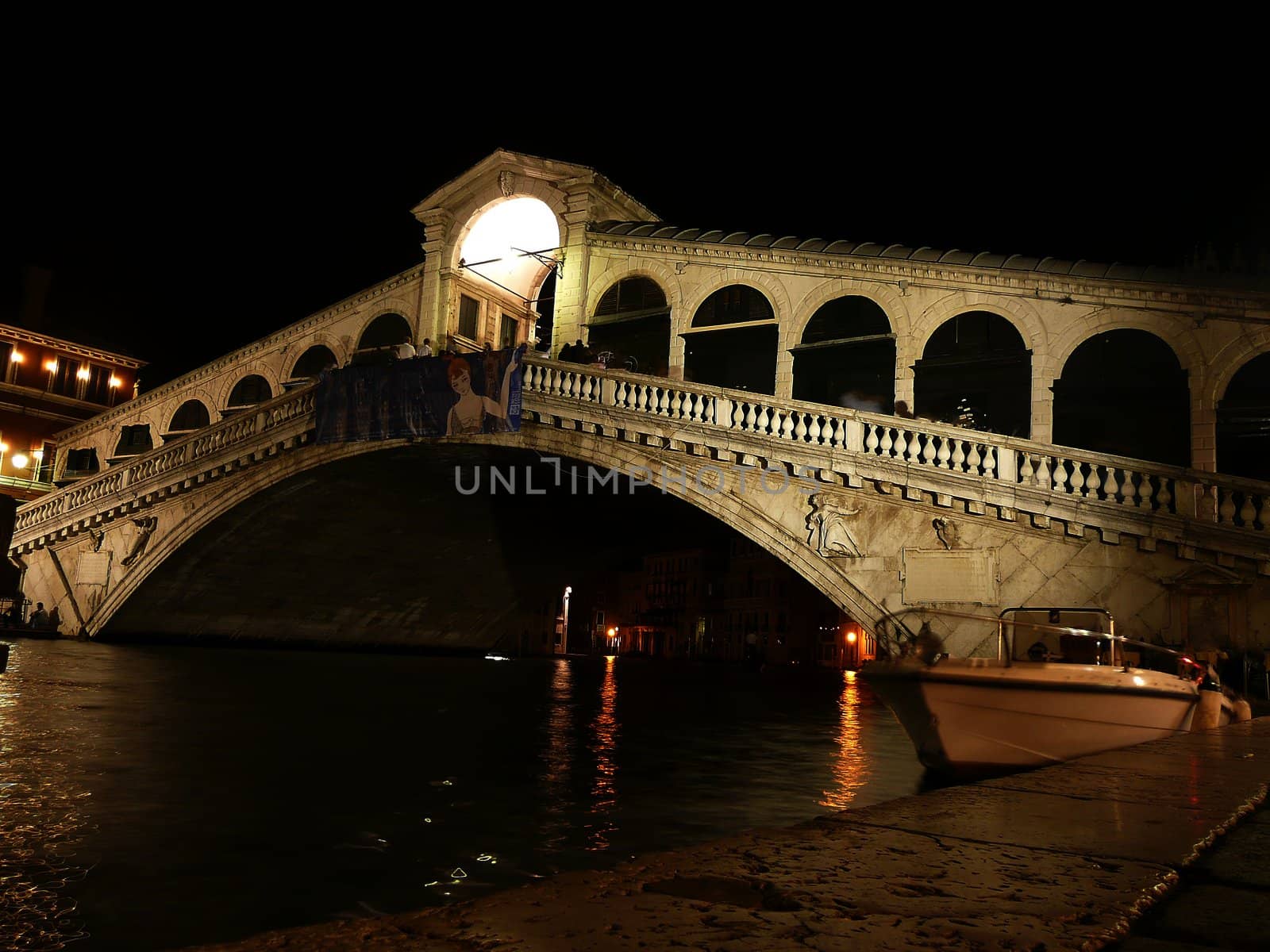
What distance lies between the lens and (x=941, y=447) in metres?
15.5

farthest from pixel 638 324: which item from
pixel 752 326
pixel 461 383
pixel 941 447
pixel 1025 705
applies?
pixel 1025 705

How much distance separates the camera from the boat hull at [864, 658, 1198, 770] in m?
7.93

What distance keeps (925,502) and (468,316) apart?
45.4 feet

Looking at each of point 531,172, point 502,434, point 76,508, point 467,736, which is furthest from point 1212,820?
point 76,508

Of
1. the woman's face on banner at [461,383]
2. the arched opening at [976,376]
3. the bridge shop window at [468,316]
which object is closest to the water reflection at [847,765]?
the arched opening at [976,376]

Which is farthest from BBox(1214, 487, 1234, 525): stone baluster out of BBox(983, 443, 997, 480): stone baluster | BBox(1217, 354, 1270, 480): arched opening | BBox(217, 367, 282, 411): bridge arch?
BBox(217, 367, 282, 411): bridge arch

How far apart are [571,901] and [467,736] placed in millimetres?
8185

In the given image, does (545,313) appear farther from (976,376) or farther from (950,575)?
(950,575)

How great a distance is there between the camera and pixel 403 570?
2844cm

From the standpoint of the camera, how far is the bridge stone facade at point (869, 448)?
44.2 feet

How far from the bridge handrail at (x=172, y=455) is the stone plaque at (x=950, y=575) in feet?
45.0

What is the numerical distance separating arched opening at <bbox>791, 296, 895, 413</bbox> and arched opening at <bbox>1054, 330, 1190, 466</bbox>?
3245 millimetres

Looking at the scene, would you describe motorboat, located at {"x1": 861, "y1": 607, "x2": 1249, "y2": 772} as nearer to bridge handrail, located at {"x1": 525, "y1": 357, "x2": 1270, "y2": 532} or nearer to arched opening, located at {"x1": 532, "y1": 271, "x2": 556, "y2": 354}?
bridge handrail, located at {"x1": 525, "y1": 357, "x2": 1270, "y2": 532}

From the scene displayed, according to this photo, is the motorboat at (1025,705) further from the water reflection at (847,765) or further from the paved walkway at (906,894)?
the paved walkway at (906,894)
